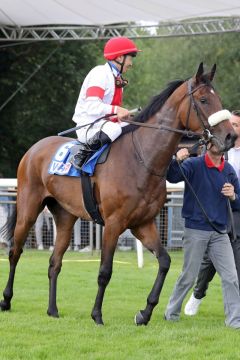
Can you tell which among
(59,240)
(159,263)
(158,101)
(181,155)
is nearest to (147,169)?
(181,155)

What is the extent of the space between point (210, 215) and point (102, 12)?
1127 centimetres

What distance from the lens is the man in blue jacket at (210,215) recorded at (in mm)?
7499

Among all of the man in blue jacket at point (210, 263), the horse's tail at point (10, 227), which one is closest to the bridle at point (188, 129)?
the man in blue jacket at point (210, 263)

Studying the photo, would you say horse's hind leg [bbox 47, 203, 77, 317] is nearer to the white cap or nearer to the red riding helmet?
the red riding helmet

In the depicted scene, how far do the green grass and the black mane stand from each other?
195 centimetres

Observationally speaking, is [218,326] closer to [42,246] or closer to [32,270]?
[32,270]

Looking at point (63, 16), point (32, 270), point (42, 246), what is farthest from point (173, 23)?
point (32, 270)

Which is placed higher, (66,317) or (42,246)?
(66,317)

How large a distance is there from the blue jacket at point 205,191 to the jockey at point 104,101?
72 centimetres

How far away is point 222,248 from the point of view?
758 cm

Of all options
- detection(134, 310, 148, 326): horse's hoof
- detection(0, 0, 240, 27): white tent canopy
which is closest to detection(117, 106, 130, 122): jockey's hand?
detection(134, 310, 148, 326): horse's hoof

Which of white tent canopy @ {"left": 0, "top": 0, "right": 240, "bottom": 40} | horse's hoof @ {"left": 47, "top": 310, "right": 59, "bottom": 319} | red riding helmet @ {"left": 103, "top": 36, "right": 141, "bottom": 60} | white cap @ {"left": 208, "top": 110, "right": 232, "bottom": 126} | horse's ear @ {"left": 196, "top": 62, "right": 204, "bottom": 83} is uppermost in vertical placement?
Result: white tent canopy @ {"left": 0, "top": 0, "right": 240, "bottom": 40}

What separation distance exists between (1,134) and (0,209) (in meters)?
11.5

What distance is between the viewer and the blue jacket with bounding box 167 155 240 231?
24.8 feet
